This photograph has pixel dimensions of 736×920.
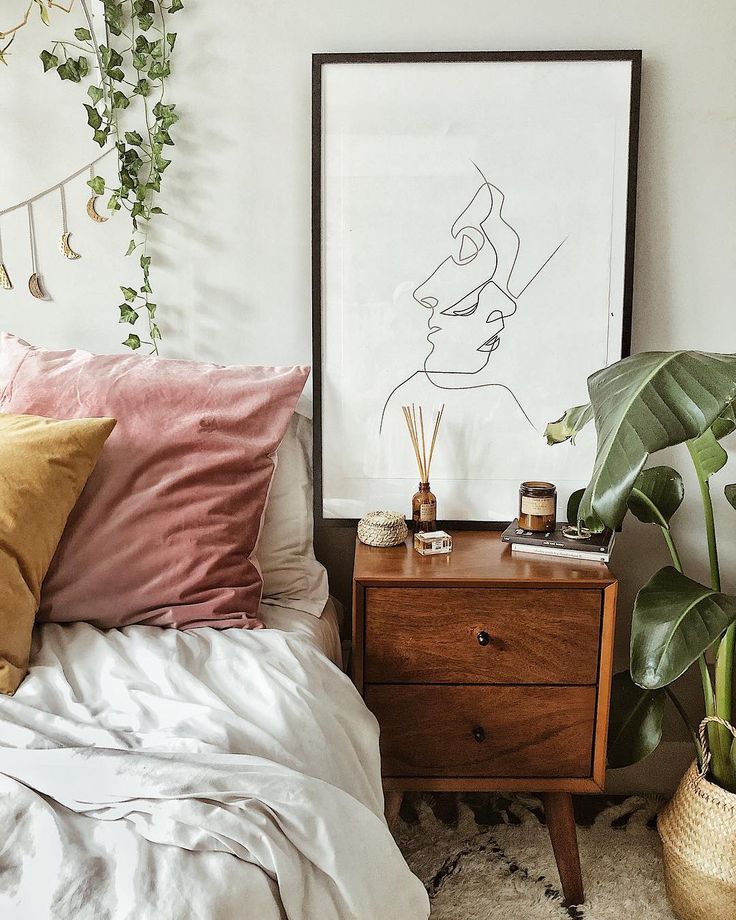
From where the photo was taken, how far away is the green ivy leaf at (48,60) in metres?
1.79

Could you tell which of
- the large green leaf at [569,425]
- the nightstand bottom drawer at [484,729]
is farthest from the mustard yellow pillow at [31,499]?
the large green leaf at [569,425]

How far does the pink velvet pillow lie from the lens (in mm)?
1495

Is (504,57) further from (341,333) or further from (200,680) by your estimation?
(200,680)

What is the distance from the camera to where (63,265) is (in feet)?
6.30

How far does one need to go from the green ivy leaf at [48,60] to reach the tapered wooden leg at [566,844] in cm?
190

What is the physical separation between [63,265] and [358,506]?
0.88 metres

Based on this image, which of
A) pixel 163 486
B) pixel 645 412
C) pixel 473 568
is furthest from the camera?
pixel 473 568

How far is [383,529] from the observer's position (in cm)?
175

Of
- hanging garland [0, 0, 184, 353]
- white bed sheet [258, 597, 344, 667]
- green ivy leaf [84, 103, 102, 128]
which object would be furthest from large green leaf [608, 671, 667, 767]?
green ivy leaf [84, 103, 102, 128]

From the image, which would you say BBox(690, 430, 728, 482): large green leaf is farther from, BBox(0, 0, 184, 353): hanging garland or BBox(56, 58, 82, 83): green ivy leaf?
BBox(56, 58, 82, 83): green ivy leaf

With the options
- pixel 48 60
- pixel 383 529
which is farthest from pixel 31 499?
pixel 48 60

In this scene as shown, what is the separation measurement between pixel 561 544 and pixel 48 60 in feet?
4.92

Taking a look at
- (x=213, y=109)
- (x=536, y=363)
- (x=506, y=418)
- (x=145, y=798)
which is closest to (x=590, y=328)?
(x=536, y=363)

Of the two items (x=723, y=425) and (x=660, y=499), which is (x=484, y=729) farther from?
(x=723, y=425)
